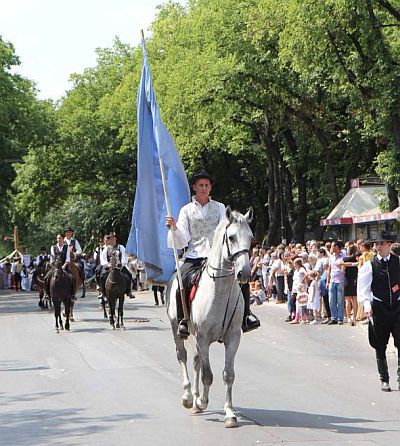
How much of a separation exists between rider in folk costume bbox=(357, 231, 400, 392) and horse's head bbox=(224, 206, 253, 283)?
10.7 feet

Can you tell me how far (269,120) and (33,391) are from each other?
1431 inches

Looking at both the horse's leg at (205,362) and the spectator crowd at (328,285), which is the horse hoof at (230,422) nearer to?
the horse's leg at (205,362)

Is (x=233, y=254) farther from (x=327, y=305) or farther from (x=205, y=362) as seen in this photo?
(x=327, y=305)

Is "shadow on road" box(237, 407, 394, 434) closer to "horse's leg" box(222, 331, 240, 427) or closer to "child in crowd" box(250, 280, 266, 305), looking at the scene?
"horse's leg" box(222, 331, 240, 427)

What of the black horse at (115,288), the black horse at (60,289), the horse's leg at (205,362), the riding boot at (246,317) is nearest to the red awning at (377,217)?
the black horse at (115,288)

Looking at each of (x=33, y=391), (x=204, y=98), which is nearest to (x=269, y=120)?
(x=204, y=98)

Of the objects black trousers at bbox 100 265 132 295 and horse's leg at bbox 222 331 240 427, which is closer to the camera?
horse's leg at bbox 222 331 240 427

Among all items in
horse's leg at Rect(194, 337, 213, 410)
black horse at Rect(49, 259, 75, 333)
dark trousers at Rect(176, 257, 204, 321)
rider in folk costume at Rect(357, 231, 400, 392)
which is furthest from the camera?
black horse at Rect(49, 259, 75, 333)

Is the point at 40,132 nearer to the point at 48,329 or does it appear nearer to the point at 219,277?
the point at 48,329

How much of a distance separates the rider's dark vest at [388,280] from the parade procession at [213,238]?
2cm

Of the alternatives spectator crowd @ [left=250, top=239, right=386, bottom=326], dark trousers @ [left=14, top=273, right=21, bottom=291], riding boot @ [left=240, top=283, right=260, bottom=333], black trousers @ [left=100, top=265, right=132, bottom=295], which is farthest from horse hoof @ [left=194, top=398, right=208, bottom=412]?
dark trousers @ [left=14, top=273, right=21, bottom=291]

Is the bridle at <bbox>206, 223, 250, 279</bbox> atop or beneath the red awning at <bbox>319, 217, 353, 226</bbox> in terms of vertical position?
beneath

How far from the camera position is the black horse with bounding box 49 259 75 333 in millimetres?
24766

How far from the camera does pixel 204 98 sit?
46781 millimetres
